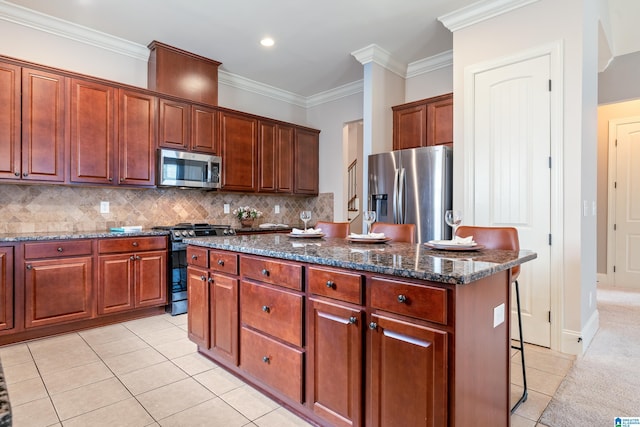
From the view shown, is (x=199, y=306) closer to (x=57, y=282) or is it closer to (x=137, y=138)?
(x=57, y=282)

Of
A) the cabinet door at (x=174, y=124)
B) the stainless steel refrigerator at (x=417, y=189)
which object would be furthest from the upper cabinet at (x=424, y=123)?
the cabinet door at (x=174, y=124)

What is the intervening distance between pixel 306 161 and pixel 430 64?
7.21 feet

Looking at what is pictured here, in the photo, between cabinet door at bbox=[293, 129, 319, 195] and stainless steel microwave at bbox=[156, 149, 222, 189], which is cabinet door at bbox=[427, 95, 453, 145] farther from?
stainless steel microwave at bbox=[156, 149, 222, 189]

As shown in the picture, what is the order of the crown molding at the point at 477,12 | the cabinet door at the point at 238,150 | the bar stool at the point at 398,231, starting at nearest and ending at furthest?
the bar stool at the point at 398,231 → the crown molding at the point at 477,12 → the cabinet door at the point at 238,150

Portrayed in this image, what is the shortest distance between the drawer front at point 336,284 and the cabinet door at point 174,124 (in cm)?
296

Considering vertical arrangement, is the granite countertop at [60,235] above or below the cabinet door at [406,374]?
above

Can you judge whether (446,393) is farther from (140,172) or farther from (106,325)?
(140,172)

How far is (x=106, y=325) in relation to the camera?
11.1ft

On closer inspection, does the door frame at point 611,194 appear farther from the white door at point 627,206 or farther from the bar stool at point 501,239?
the bar stool at point 501,239

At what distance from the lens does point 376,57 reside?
13.8 ft

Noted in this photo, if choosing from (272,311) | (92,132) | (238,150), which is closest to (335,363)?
(272,311)

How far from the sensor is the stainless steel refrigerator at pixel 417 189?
352cm

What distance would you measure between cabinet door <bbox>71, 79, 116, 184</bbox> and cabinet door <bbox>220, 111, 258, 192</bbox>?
1.26 meters

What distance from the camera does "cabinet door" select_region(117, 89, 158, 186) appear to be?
3.62 m
